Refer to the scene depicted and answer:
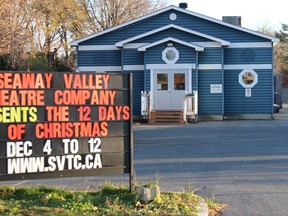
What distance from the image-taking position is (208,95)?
92.7ft

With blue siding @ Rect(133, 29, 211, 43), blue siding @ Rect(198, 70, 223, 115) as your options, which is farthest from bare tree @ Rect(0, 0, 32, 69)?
blue siding @ Rect(198, 70, 223, 115)

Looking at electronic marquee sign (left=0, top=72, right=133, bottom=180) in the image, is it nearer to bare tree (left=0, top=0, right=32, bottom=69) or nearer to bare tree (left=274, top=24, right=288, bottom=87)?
bare tree (left=0, top=0, right=32, bottom=69)

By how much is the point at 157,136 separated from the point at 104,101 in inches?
469

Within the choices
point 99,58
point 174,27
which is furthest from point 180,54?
point 99,58

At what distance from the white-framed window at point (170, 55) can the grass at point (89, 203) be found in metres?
19.1

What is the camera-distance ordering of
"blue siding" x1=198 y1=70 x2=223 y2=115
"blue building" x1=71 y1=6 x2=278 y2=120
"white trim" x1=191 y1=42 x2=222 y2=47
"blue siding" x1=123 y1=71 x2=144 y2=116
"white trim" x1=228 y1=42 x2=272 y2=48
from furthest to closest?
"blue siding" x1=123 y1=71 x2=144 y2=116 < "white trim" x1=228 y1=42 x2=272 y2=48 < "blue siding" x1=198 y1=70 x2=223 y2=115 < "white trim" x1=191 y1=42 x2=222 y2=47 < "blue building" x1=71 y1=6 x2=278 y2=120

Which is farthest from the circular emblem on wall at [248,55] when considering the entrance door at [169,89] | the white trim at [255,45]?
the entrance door at [169,89]

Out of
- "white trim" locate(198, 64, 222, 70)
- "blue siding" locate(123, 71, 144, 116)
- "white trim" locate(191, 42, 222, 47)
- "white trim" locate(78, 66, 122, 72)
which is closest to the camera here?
"white trim" locate(191, 42, 222, 47)

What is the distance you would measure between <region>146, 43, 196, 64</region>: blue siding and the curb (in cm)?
1949

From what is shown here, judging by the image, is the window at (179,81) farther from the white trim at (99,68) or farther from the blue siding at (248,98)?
the white trim at (99,68)

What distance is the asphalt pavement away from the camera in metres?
8.86

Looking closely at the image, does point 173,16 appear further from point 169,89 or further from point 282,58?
point 282,58

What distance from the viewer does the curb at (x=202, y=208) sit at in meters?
7.43

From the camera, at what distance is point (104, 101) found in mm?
8336
